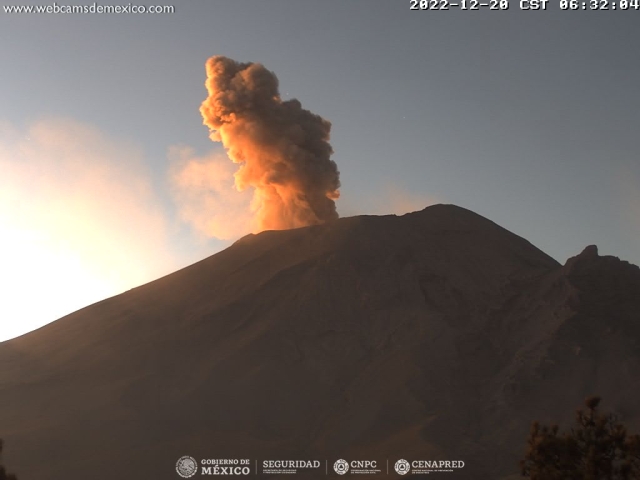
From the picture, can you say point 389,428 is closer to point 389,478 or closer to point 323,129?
point 389,478

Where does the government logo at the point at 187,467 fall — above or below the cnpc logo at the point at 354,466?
above

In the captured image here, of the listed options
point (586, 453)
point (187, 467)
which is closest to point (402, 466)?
point (187, 467)

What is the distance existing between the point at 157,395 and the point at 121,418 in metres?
3.58

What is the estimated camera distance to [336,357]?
5469cm

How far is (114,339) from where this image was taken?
59594 mm

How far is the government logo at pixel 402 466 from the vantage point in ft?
129

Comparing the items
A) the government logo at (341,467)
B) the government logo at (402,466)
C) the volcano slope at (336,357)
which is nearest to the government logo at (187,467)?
the volcano slope at (336,357)

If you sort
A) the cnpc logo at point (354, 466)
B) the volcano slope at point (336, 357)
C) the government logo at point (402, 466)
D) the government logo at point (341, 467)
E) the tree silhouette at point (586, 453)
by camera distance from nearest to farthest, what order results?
the tree silhouette at point (586, 453) → the government logo at point (402, 466) → the cnpc logo at point (354, 466) → the government logo at point (341, 467) → the volcano slope at point (336, 357)

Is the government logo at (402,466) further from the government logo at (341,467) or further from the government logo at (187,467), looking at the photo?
the government logo at (187,467)

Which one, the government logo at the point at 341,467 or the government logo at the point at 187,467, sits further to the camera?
the government logo at the point at 187,467

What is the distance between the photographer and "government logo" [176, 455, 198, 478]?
41219 mm

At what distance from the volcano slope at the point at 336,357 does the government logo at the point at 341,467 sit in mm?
754

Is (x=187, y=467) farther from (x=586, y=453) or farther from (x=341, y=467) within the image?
(x=586, y=453)

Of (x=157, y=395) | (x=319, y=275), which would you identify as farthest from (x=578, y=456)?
(x=319, y=275)
